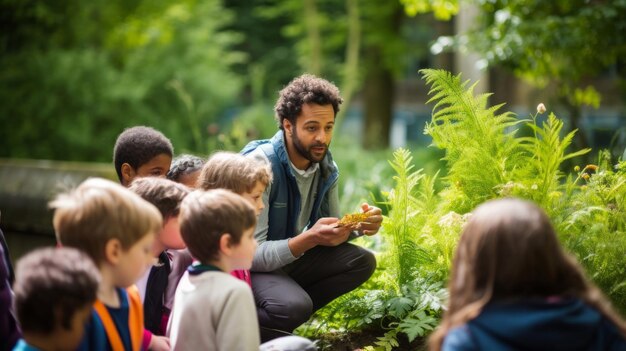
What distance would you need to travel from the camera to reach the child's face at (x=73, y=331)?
258cm

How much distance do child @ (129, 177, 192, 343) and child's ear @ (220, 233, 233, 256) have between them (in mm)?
584

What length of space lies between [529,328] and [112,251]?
1477mm

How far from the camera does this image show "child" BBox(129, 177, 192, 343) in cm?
356

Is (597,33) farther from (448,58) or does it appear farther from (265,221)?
(448,58)

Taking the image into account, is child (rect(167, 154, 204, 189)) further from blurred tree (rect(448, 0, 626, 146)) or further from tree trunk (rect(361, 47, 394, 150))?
tree trunk (rect(361, 47, 394, 150))

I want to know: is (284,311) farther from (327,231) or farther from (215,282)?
(215,282)

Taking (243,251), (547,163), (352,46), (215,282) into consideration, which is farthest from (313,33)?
(215,282)

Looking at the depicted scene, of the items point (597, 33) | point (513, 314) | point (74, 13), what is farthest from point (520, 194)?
point (74, 13)

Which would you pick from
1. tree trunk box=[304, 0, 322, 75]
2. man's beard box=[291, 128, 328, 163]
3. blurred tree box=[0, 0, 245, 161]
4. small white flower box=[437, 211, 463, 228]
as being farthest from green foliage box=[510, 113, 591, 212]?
tree trunk box=[304, 0, 322, 75]

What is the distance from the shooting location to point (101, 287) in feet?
9.38

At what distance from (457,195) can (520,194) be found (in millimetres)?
394

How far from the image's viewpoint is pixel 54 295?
2510mm

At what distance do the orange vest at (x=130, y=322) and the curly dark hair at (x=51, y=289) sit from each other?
0.85 feet

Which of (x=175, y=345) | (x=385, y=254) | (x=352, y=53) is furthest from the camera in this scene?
(x=352, y=53)
